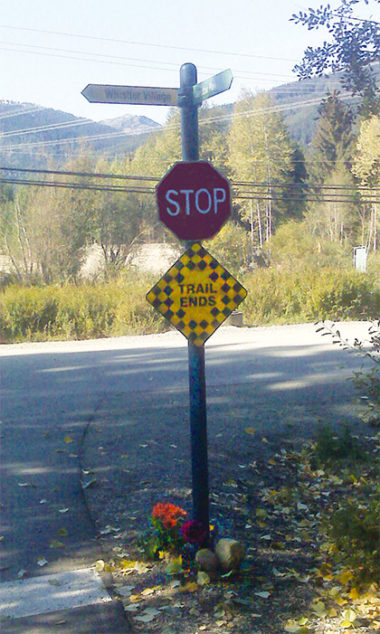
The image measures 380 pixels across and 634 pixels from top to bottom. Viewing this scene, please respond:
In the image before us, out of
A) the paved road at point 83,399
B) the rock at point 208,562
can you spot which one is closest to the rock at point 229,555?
the rock at point 208,562

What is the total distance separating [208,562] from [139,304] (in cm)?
1922

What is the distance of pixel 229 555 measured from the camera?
4.45m

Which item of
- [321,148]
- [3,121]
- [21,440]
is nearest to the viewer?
[21,440]

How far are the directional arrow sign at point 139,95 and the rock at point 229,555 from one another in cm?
276

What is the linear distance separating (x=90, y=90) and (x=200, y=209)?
1.03 metres

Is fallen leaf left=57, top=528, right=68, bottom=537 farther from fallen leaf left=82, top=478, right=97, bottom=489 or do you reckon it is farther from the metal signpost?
the metal signpost

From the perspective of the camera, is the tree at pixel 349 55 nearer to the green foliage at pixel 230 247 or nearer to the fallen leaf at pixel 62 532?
the fallen leaf at pixel 62 532

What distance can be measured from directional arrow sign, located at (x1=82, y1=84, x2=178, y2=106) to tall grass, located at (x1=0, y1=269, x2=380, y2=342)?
17836 mm

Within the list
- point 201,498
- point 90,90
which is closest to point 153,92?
point 90,90

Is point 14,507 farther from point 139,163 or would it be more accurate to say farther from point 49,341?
point 139,163

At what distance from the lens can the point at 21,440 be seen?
7758mm

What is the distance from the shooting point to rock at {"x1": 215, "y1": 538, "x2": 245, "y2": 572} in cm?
445

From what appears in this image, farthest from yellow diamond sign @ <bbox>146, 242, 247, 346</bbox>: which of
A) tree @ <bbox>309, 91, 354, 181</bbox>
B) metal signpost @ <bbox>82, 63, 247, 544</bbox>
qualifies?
tree @ <bbox>309, 91, 354, 181</bbox>

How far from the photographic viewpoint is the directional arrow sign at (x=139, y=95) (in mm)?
4715
